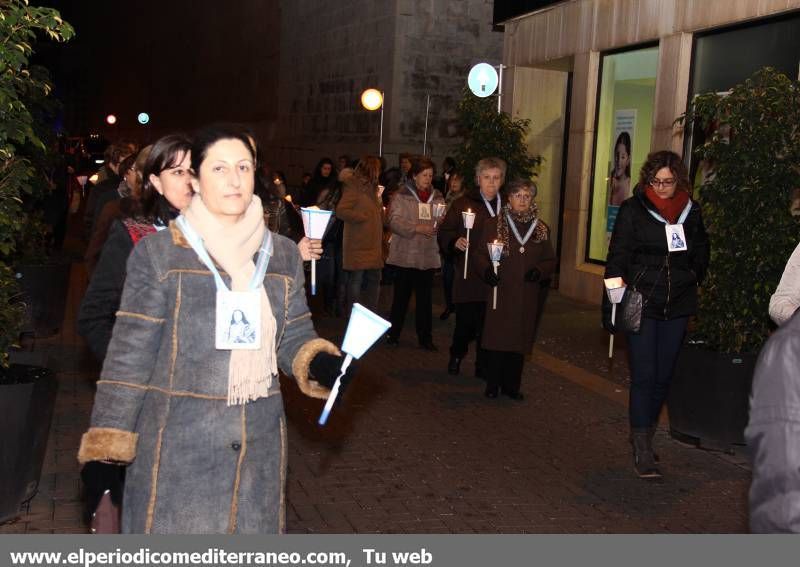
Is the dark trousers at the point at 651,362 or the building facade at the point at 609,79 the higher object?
the building facade at the point at 609,79

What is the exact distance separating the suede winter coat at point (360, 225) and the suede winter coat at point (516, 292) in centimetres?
312

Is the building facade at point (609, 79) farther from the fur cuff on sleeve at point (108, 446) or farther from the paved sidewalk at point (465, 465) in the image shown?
the fur cuff on sleeve at point (108, 446)

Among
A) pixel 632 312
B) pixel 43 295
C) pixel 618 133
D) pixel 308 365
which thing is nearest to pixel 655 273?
pixel 632 312

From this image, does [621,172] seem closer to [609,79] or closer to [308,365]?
[609,79]

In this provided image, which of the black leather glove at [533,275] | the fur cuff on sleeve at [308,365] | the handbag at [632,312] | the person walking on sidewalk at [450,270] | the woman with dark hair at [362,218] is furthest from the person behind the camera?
the person walking on sidewalk at [450,270]

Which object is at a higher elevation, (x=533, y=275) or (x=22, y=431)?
(x=533, y=275)

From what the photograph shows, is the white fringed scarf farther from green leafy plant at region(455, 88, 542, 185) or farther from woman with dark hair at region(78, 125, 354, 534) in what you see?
green leafy plant at region(455, 88, 542, 185)

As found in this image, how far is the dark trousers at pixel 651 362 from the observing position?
7.02 metres

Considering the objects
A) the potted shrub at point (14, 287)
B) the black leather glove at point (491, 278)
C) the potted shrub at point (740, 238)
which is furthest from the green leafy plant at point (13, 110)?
the potted shrub at point (740, 238)

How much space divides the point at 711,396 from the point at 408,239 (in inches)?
180

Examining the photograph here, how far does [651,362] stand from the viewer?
7039 millimetres

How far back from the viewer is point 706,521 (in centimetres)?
623

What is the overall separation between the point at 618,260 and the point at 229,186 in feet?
13.7

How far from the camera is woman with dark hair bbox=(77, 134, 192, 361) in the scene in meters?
4.34
